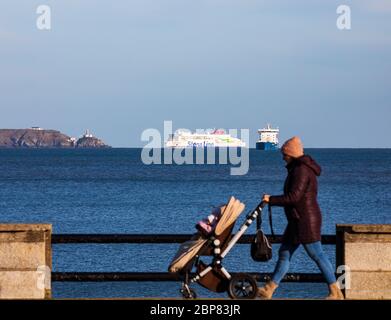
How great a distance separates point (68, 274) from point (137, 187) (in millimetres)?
84545

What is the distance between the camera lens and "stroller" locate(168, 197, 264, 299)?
10594 millimetres

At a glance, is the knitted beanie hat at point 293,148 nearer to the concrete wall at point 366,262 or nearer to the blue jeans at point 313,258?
the blue jeans at point 313,258

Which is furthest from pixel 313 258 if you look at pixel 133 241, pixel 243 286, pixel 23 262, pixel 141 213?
pixel 141 213

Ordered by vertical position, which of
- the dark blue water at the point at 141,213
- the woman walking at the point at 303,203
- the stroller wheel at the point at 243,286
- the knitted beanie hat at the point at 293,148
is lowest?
the dark blue water at the point at 141,213

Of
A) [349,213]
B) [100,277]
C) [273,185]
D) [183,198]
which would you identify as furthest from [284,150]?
[273,185]

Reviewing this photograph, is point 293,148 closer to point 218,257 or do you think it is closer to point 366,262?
point 218,257

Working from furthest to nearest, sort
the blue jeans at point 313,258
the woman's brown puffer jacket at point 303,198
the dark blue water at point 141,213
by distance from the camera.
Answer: the dark blue water at point 141,213 < the blue jeans at point 313,258 < the woman's brown puffer jacket at point 303,198

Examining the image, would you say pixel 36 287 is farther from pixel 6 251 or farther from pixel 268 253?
pixel 268 253

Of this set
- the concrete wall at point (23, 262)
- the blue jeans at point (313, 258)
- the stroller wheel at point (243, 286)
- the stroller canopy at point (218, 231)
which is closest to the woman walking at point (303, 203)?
the blue jeans at point (313, 258)

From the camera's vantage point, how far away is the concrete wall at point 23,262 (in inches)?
443

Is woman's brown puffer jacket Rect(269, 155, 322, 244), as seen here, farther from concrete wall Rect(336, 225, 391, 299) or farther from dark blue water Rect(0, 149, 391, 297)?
dark blue water Rect(0, 149, 391, 297)

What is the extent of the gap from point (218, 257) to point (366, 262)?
5.35 feet

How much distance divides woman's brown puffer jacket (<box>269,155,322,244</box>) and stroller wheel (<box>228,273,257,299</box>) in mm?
641

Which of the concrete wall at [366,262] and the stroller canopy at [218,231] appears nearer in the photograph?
the stroller canopy at [218,231]
